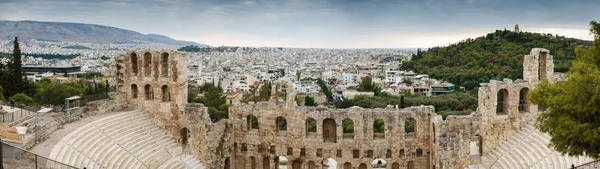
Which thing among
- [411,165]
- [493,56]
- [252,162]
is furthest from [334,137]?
[493,56]

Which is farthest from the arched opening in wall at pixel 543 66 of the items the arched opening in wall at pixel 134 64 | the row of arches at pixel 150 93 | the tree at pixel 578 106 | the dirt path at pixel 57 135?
the dirt path at pixel 57 135

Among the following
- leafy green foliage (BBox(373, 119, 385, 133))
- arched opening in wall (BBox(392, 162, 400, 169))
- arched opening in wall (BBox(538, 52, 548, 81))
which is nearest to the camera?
arched opening in wall (BBox(538, 52, 548, 81))

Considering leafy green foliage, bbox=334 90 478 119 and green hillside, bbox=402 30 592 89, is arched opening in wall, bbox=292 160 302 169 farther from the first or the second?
green hillside, bbox=402 30 592 89

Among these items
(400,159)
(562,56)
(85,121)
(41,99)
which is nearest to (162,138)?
(85,121)

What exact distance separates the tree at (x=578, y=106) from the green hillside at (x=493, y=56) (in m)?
52.1

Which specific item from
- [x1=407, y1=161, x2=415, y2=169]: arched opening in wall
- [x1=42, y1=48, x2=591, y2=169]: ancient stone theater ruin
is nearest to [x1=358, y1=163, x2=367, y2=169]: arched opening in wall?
[x1=42, y1=48, x2=591, y2=169]: ancient stone theater ruin

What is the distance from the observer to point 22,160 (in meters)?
18.6

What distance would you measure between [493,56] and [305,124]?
71.3 metres

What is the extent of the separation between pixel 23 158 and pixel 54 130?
660cm

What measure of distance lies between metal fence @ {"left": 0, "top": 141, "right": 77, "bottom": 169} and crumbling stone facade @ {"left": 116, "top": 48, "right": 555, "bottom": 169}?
10869mm

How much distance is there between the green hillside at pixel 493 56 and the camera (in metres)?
80.9

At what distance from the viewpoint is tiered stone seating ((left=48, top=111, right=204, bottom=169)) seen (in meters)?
22.5

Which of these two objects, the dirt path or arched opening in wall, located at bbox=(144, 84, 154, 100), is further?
arched opening in wall, located at bbox=(144, 84, 154, 100)

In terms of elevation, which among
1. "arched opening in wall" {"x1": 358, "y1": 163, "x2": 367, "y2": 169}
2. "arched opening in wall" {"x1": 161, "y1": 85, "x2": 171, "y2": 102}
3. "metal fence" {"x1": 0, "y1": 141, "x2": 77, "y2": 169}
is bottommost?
"arched opening in wall" {"x1": 358, "y1": 163, "x2": 367, "y2": 169}
